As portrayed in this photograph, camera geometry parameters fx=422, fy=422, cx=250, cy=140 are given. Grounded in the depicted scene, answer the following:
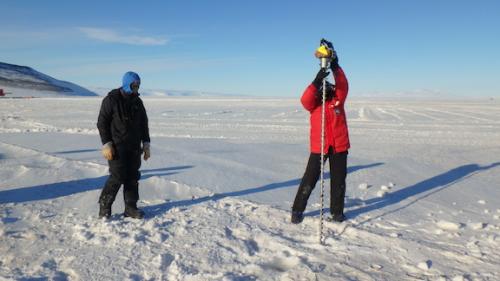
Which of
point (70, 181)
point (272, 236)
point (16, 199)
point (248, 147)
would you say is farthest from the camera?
point (248, 147)

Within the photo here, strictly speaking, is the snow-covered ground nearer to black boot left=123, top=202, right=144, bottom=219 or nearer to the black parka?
black boot left=123, top=202, right=144, bottom=219

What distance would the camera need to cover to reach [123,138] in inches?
171

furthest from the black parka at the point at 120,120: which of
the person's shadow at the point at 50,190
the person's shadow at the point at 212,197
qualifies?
the person's shadow at the point at 50,190

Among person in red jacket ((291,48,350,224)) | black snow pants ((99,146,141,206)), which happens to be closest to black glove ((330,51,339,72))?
person in red jacket ((291,48,350,224))

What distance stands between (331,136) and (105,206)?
247cm

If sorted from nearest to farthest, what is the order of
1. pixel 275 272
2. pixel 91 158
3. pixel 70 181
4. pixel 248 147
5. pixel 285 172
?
pixel 275 272
pixel 70 181
pixel 285 172
pixel 91 158
pixel 248 147

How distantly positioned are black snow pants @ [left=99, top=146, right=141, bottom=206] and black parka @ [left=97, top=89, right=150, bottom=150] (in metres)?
0.08

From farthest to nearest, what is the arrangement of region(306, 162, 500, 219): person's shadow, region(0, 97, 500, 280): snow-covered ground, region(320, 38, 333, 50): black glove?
region(306, 162, 500, 219): person's shadow → region(320, 38, 333, 50): black glove → region(0, 97, 500, 280): snow-covered ground

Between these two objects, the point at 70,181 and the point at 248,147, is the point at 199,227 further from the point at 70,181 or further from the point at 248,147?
the point at 248,147

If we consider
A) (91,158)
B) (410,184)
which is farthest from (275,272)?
(91,158)

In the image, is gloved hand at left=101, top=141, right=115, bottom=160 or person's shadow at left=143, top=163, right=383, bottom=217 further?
person's shadow at left=143, top=163, right=383, bottom=217

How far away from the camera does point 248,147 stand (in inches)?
390

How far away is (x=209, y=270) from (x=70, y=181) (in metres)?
3.67

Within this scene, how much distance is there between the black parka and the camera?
14.0 ft
